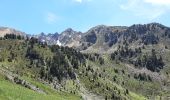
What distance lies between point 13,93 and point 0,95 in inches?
536

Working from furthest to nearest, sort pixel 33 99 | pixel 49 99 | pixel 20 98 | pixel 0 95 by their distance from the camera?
pixel 49 99, pixel 33 99, pixel 20 98, pixel 0 95

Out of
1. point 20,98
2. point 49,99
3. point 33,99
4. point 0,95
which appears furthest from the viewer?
point 49,99

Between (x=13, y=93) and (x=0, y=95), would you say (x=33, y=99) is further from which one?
(x=0, y=95)

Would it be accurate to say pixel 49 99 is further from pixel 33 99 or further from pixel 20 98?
pixel 20 98

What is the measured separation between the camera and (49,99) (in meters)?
141

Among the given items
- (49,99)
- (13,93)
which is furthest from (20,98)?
(49,99)

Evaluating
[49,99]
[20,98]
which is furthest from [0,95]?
[49,99]

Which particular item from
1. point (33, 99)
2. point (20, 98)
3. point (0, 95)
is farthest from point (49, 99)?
point (0, 95)

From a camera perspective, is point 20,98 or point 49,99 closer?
point 20,98

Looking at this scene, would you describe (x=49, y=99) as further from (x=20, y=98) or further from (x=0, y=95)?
(x=0, y=95)

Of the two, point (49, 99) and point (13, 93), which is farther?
point (49, 99)

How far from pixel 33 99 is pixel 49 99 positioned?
21.8 metres

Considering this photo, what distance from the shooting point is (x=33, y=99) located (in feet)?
392

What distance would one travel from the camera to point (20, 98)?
10888 cm
